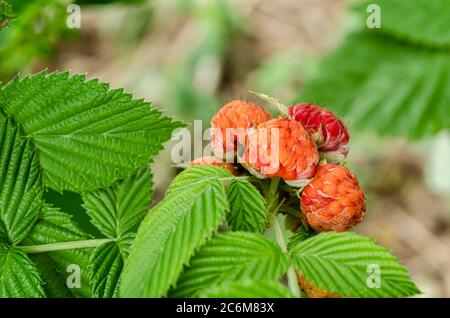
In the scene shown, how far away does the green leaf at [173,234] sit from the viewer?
0.61 metres

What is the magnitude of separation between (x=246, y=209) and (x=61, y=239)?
241mm

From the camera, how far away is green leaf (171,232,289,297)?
63cm

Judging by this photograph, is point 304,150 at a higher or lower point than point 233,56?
lower

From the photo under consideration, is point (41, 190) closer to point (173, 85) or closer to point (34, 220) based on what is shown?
point (34, 220)

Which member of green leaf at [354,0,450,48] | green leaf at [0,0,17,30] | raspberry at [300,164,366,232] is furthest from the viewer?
green leaf at [354,0,450,48]

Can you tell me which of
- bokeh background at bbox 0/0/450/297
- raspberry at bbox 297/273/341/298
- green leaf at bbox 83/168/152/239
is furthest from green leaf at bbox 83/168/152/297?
bokeh background at bbox 0/0/450/297

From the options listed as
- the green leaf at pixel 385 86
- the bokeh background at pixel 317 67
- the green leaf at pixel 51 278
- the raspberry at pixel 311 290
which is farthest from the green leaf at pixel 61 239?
the green leaf at pixel 385 86

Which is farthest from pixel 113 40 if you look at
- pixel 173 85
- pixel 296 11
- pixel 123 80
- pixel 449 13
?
pixel 449 13

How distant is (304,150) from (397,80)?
1.31 metres

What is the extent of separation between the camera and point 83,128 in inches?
32.0

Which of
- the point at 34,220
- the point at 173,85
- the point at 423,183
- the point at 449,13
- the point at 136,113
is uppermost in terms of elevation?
the point at 173,85

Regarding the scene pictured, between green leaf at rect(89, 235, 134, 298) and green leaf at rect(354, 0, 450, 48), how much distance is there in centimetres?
123

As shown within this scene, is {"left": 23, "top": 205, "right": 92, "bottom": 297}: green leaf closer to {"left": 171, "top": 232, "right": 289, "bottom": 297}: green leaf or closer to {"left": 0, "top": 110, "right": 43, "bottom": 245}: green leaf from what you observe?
{"left": 0, "top": 110, "right": 43, "bottom": 245}: green leaf

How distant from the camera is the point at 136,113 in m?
0.81
